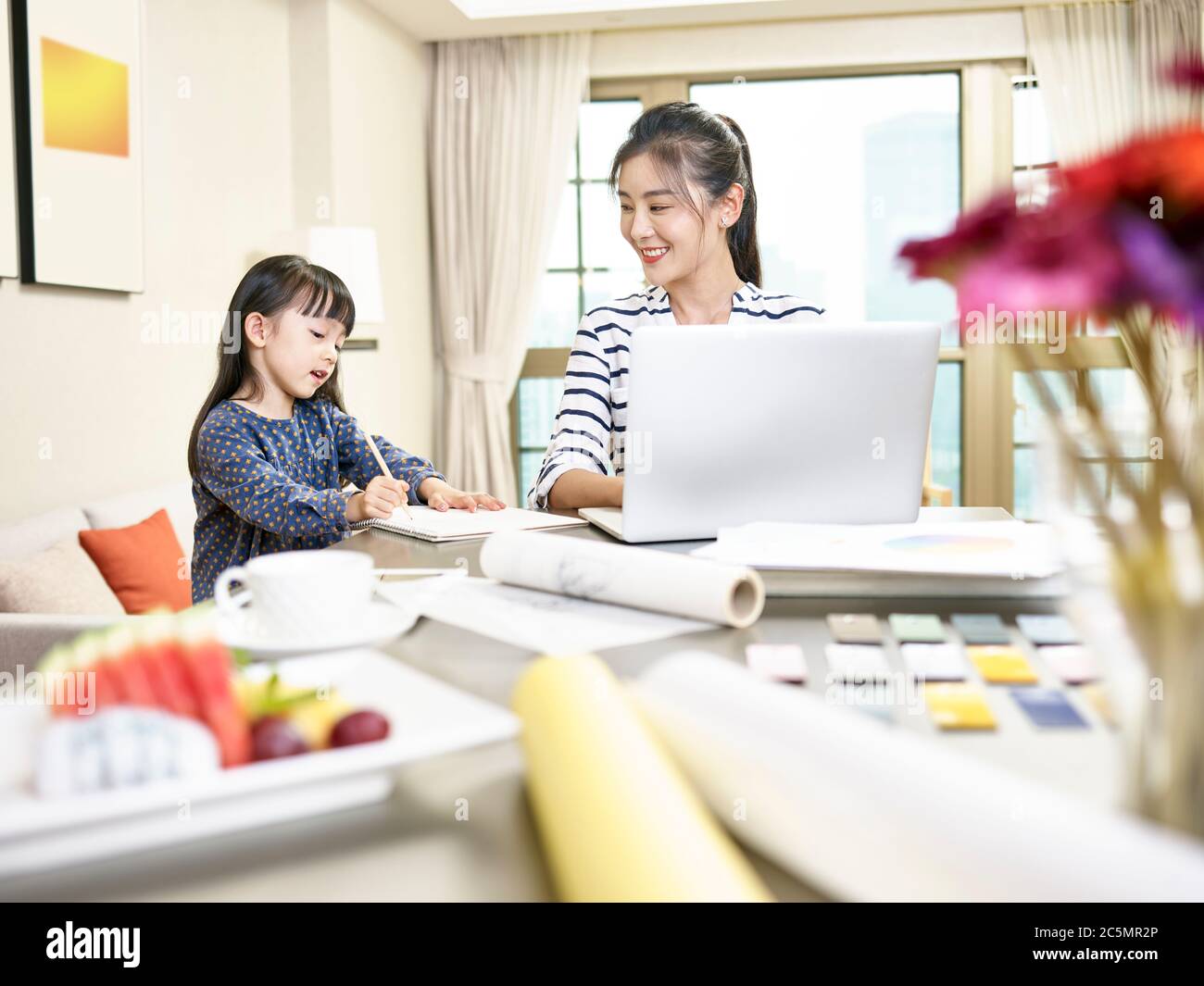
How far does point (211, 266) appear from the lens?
3.37 m

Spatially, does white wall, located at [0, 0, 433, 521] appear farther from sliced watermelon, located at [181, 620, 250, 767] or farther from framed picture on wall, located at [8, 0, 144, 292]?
sliced watermelon, located at [181, 620, 250, 767]

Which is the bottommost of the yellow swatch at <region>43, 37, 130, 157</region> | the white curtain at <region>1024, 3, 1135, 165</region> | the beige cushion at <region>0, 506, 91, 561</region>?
the beige cushion at <region>0, 506, 91, 561</region>

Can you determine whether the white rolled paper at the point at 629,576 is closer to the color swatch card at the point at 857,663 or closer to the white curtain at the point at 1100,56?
the color swatch card at the point at 857,663

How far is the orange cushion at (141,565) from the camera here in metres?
2.33

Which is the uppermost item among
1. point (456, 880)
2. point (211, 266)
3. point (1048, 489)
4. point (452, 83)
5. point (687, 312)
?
point (452, 83)

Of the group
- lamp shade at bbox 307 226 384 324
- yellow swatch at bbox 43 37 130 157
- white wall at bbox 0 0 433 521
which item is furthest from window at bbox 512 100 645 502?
yellow swatch at bbox 43 37 130 157

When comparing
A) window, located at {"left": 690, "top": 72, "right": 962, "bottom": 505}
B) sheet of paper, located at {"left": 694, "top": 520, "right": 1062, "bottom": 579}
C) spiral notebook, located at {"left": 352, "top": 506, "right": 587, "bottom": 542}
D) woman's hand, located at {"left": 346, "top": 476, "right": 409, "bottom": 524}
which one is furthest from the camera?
window, located at {"left": 690, "top": 72, "right": 962, "bottom": 505}

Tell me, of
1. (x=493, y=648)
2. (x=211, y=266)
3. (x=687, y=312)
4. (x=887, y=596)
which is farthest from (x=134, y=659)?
(x=211, y=266)

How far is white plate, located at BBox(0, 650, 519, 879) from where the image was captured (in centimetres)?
43

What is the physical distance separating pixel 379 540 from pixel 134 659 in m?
0.83

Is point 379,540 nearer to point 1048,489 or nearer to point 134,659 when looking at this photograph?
point 134,659

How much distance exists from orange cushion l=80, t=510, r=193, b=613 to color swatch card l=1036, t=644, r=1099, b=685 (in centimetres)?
207

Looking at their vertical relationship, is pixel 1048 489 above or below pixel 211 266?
below

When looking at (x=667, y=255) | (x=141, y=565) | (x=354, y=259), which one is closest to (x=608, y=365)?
(x=667, y=255)
